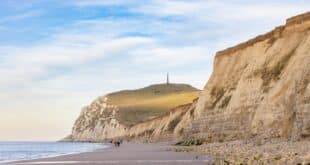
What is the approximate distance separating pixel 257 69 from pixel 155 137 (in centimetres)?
4361

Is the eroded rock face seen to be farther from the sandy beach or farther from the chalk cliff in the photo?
the sandy beach

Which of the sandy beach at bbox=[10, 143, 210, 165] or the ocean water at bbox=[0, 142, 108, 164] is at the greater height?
the sandy beach at bbox=[10, 143, 210, 165]

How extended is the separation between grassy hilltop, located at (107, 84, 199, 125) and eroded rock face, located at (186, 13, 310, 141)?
283 feet

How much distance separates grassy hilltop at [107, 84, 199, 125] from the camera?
15330cm

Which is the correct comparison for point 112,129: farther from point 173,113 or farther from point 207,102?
point 207,102

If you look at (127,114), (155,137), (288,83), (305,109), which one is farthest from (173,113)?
(127,114)

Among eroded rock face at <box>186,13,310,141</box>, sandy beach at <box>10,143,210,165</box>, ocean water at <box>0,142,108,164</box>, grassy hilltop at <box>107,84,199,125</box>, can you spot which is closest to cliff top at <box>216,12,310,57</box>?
eroded rock face at <box>186,13,310,141</box>

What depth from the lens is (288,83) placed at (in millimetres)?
34250

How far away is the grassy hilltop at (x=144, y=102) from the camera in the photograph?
15330 cm

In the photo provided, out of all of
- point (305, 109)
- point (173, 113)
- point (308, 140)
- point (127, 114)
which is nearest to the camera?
point (308, 140)

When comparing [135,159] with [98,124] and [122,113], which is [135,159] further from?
[122,113]

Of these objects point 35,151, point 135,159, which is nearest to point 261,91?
point 135,159

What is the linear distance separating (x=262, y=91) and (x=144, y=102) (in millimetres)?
139327

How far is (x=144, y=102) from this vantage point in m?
179
